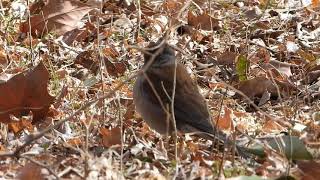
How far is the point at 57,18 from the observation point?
771 cm

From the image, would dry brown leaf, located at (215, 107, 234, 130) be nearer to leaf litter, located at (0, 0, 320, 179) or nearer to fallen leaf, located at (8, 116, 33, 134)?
leaf litter, located at (0, 0, 320, 179)

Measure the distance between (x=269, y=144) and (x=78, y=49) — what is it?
3.27 meters

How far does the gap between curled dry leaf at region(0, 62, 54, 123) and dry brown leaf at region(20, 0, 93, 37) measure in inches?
79.7

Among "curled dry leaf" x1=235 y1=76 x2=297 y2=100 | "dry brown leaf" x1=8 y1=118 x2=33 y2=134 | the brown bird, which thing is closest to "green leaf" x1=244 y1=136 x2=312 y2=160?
the brown bird

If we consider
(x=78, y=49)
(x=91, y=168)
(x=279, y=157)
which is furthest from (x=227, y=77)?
(x=91, y=168)

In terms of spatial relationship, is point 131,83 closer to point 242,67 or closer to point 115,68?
point 115,68

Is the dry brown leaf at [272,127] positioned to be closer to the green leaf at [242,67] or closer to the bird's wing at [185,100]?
the bird's wing at [185,100]

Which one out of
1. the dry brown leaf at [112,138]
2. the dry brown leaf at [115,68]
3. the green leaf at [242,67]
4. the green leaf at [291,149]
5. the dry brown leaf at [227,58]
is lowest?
the dry brown leaf at [115,68]

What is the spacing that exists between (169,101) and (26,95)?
990 mm

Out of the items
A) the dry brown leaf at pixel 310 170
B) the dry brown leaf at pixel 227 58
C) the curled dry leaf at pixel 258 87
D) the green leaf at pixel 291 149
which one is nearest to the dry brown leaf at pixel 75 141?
the green leaf at pixel 291 149

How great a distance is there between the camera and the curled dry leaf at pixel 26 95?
554cm

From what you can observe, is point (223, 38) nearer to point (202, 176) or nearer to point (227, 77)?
point (227, 77)

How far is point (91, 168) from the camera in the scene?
12.7 feet

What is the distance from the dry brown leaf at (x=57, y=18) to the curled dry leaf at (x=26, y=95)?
2024 mm
